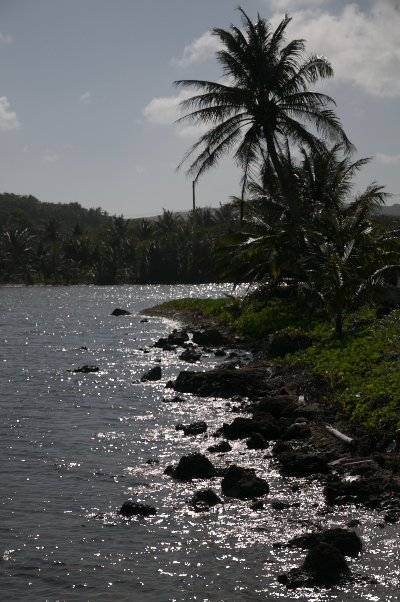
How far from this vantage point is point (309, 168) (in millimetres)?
34031

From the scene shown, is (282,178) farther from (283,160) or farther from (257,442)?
(257,442)

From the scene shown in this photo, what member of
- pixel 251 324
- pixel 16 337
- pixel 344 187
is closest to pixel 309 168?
pixel 344 187

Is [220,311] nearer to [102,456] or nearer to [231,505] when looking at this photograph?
[102,456]

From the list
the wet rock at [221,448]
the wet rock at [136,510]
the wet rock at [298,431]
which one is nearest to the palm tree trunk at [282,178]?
the wet rock at [298,431]

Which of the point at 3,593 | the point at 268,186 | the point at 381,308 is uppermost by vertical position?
the point at 268,186

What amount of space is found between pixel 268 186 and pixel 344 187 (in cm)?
426

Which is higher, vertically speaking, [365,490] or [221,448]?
[365,490]

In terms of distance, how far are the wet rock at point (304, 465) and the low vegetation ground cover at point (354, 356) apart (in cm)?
121

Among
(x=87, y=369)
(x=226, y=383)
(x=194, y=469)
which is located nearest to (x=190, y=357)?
(x=87, y=369)

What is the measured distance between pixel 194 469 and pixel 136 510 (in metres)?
1.73

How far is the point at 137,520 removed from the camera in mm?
9594

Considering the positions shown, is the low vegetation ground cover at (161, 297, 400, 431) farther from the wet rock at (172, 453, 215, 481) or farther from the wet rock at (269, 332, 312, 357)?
the wet rock at (172, 453, 215, 481)

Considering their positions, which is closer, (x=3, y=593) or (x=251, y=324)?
(x=3, y=593)

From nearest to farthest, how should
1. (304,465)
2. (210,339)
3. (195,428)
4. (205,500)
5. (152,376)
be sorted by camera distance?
1. (205,500)
2. (304,465)
3. (195,428)
4. (152,376)
5. (210,339)
